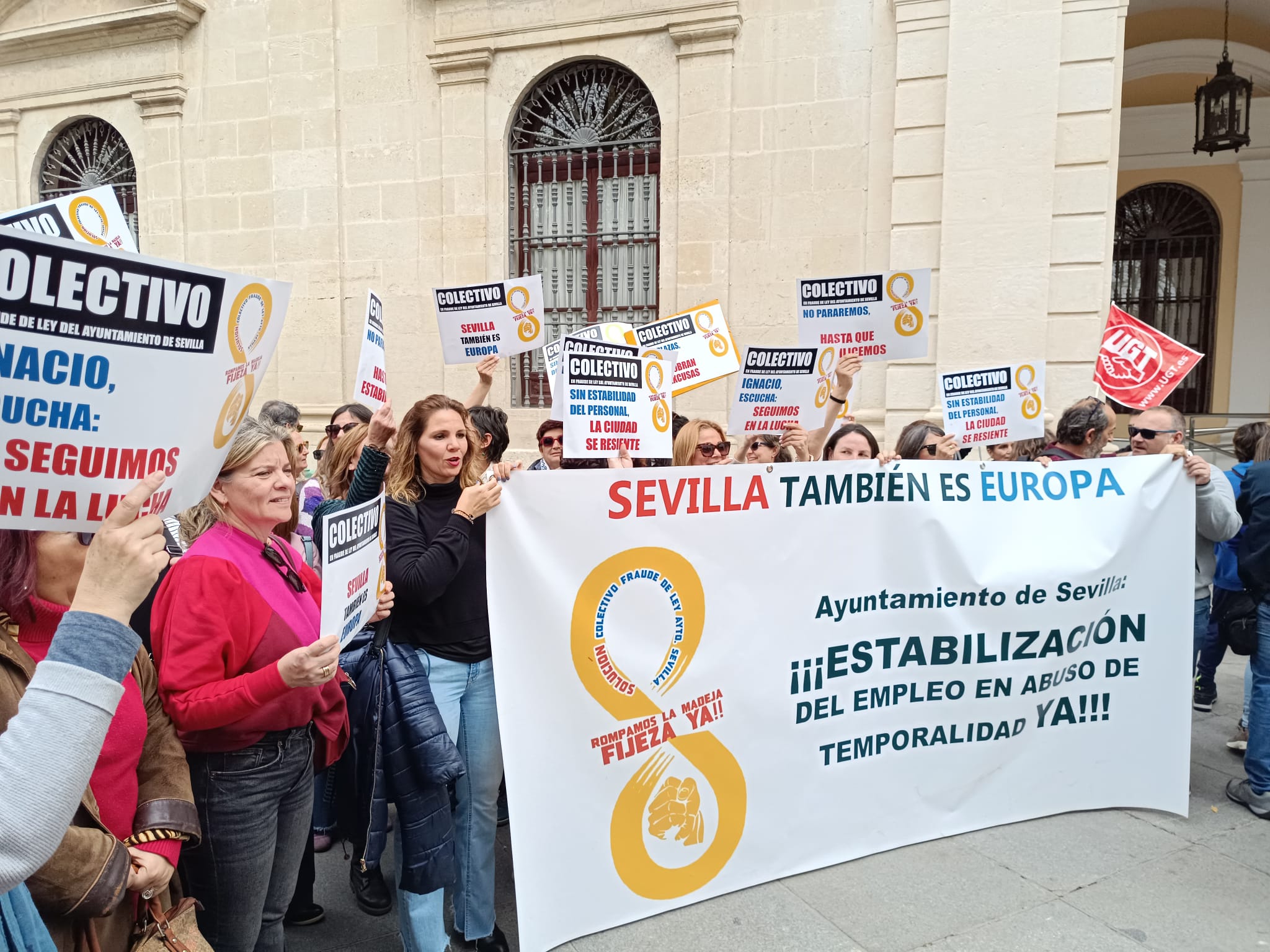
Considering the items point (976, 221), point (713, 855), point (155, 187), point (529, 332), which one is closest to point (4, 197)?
point (155, 187)

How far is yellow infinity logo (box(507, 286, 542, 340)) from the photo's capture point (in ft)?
18.4

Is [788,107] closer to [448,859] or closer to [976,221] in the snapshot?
[976,221]

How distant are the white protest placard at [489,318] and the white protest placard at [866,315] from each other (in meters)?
1.71

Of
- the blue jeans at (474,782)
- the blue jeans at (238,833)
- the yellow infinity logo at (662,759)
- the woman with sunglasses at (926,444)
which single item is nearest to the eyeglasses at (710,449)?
the woman with sunglasses at (926,444)

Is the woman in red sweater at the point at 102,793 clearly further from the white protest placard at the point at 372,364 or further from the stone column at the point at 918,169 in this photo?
the stone column at the point at 918,169

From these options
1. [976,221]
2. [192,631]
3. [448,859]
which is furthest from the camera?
[976,221]

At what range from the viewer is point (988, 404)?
17.1ft

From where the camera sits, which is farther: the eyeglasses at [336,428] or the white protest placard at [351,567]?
the eyeglasses at [336,428]

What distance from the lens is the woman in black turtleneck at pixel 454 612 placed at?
2.84 metres

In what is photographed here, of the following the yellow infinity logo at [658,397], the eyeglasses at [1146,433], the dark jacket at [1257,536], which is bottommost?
the dark jacket at [1257,536]

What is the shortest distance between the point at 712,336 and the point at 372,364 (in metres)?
2.27

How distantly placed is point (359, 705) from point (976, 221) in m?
6.86

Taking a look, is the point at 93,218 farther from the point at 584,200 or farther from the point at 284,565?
the point at 584,200

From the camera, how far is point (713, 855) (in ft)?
10.8
